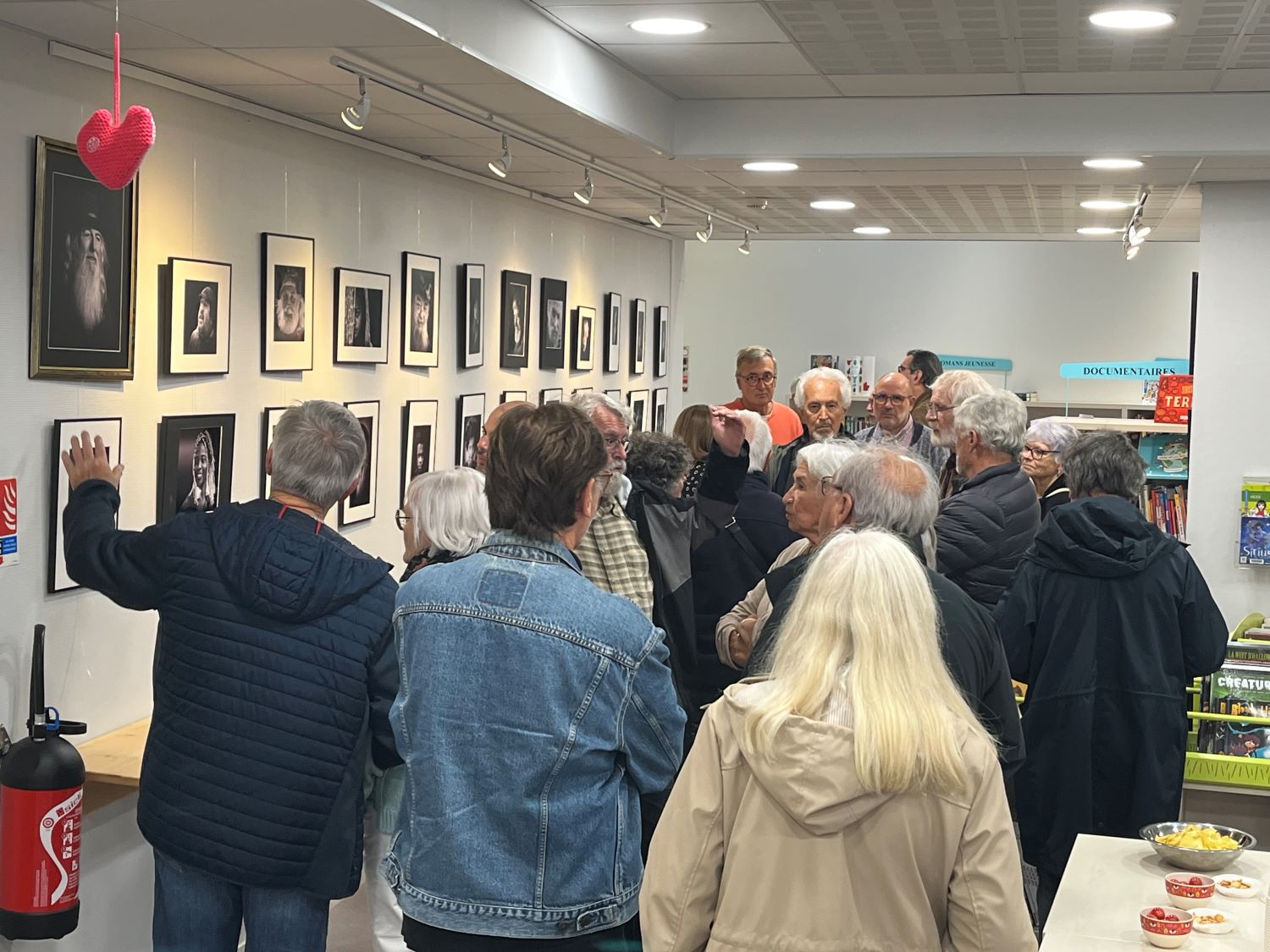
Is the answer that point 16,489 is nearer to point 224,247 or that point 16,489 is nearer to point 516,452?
point 224,247

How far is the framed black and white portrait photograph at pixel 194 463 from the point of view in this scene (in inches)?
175

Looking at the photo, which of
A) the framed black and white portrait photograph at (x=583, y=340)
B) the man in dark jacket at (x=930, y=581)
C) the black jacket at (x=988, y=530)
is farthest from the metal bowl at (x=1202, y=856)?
the framed black and white portrait photograph at (x=583, y=340)

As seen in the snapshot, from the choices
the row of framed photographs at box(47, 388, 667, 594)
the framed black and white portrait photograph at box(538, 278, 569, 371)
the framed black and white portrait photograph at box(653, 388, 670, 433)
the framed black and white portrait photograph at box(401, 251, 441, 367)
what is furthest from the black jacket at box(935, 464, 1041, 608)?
the framed black and white portrait photograph at box(653, 388, 670, 433)

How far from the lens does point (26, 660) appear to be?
3.90 meters

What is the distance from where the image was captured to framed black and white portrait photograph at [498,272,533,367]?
7387 mm

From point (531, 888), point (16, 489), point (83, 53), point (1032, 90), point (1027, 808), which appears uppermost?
point (1032, 90)

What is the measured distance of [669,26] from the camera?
4703 mm

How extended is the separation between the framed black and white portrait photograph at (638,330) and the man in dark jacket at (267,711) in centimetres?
684

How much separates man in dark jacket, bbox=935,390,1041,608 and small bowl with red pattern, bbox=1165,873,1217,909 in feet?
4.74

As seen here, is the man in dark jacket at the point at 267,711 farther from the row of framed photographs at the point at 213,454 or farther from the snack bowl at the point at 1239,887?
the snack bowl at the point at 1239,887

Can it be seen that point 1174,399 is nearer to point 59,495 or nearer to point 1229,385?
point 1229,385

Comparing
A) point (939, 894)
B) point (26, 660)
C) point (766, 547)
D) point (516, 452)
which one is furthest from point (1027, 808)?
point (26, 660)

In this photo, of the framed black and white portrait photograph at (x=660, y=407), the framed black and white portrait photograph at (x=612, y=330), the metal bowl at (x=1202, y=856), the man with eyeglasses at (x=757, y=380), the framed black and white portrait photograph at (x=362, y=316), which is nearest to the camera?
the metal bowl at (x=1202, y=856)

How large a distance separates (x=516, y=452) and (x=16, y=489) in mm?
2000
